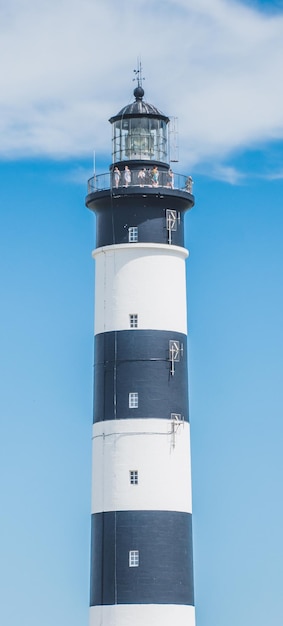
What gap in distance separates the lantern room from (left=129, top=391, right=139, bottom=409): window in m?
8.61

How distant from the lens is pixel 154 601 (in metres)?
59.6

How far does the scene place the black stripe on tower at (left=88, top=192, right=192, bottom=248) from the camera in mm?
62438

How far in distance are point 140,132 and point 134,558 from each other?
1498cm

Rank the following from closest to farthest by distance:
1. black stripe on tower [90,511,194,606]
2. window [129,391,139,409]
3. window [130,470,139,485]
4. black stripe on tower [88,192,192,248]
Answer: black stripe on tower [90,511,194,606] < window [130,470,139,485] < window [129,391,139,409] < black stripe on tower [88,192,192,248]

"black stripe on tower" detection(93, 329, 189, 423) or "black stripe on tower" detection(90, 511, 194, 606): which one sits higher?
"black stripe on tower" detection(93, 329, 189, 423)

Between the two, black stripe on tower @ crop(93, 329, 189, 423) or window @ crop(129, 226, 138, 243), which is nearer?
black stripe on tower @ crop(93, 329, 189, 423)

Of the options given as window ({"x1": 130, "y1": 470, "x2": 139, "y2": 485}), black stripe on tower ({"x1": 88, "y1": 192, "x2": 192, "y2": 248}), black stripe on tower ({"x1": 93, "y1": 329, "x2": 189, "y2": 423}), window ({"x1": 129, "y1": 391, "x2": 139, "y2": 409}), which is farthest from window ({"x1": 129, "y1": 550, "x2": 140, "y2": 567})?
black stripe on tower ({"x1": 88, "y1": 192, "x2": 192, "y2": 248})

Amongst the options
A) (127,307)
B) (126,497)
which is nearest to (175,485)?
(126,497)

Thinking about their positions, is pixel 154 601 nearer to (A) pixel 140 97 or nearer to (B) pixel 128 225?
(B) pixel 128 225

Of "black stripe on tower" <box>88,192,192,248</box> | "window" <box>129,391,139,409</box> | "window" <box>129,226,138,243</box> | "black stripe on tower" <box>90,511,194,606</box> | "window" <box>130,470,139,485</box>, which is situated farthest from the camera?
"black stripe on tower" <box>88,192,192,248</box>

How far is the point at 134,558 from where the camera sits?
196 feet

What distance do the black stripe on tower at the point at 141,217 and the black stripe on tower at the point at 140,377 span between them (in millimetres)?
3284

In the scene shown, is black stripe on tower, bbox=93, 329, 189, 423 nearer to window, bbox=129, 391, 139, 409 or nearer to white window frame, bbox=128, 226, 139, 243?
window, bbox=129, 391, 139, 409

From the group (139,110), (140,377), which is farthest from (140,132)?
(140,377)
